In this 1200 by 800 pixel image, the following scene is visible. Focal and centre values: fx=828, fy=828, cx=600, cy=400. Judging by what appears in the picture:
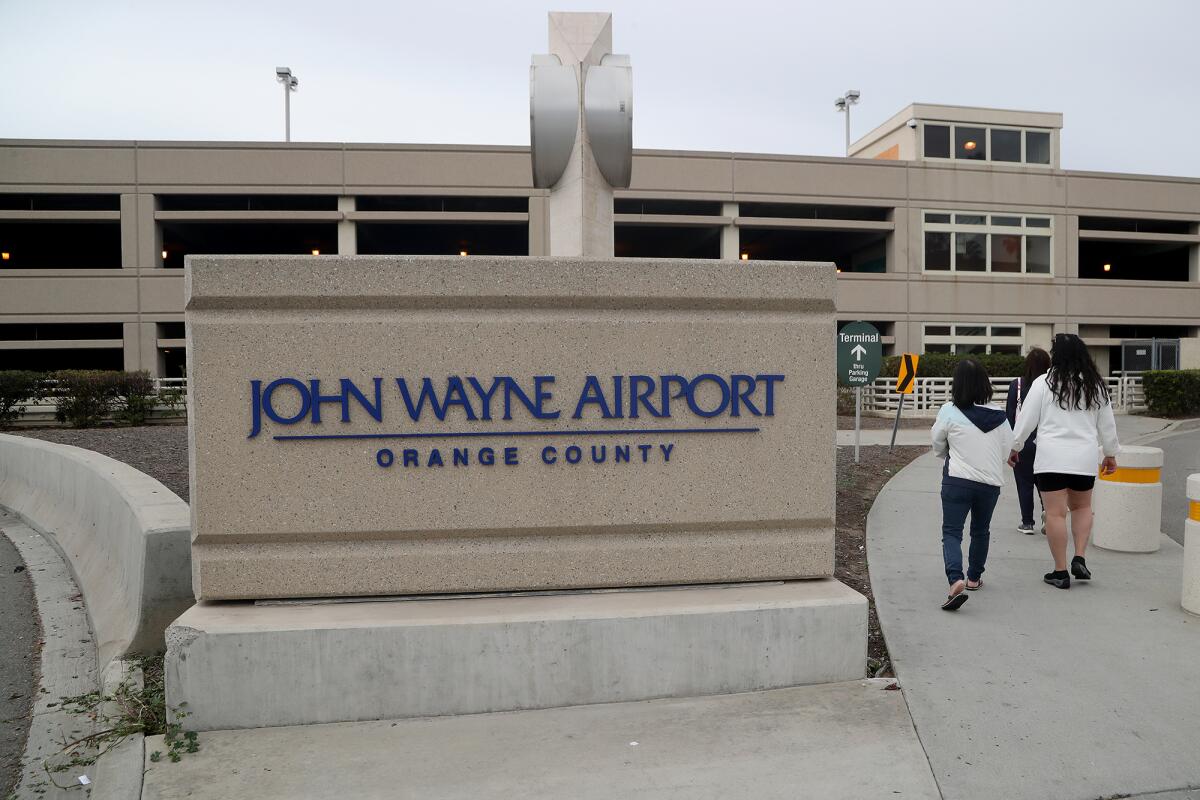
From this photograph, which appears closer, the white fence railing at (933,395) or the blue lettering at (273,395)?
the blue lettering at (273,395)

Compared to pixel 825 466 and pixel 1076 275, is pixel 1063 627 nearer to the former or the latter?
pixel 825 466

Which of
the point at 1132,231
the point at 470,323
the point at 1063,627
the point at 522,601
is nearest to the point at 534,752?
the point at 522,601

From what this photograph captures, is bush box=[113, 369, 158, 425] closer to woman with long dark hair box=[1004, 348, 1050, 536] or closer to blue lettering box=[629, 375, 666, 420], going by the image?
blue lettering box=[629, 375, 666, 420]

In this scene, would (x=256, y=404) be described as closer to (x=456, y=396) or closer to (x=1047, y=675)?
(x=456, y=396)

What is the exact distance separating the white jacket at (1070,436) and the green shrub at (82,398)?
1939 cm

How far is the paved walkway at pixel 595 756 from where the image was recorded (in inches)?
132

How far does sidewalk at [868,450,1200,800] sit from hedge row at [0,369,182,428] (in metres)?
18.1

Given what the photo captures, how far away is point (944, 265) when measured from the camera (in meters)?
31.5

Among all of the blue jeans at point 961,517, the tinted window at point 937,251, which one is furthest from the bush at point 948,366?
the blue jeans at point 961,517

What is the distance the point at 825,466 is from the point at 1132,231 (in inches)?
1442

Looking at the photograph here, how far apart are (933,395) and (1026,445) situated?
62.0ft

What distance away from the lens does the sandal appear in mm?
5383

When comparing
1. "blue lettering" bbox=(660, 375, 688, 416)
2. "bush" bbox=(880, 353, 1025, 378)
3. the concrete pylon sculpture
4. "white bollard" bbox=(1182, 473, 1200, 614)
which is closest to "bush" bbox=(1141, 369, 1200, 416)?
"bush" bbox=(880, 353, 1025, 378)

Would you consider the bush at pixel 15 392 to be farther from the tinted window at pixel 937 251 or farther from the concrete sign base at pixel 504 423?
the tinted window at pixel 937 251
